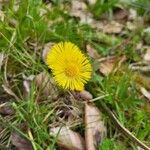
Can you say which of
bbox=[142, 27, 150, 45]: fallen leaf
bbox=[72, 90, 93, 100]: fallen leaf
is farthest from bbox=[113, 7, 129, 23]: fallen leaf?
bbox=[72, 90, 93, 100]: fallen leaf

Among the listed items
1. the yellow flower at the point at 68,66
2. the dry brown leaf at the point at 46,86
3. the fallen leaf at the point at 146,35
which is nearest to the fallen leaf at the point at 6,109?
the dry brown leaf at the point at 46,86

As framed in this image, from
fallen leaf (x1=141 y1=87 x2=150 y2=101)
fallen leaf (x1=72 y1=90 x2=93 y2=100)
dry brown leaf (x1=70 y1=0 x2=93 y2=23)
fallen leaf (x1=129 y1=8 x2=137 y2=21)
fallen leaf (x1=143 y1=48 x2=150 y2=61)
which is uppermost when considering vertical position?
dry brown leaf (x1=70 y1=0 x2=93 y2=23)

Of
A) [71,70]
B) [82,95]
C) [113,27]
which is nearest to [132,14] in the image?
[113,27]

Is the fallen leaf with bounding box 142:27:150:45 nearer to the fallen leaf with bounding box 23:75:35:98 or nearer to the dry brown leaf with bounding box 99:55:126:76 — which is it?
the dry brown leaf with bounding box 99:55:126:76

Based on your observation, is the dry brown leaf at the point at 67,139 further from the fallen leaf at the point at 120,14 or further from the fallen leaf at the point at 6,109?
the fallen leaf at the point at 120,14

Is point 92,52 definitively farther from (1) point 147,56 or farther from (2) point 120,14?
(2) point 120,14

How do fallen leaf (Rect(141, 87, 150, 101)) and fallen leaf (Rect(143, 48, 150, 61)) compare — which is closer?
fallen leaf (Rect(141, 87, 150, 101))
